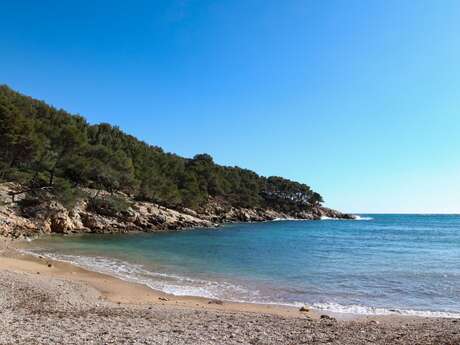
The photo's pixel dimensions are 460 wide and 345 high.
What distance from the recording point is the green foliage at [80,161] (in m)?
47.1

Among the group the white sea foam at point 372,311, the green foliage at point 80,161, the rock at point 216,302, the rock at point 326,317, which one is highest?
the green foliage at point 80,161

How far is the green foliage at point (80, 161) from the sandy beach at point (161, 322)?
35.1m

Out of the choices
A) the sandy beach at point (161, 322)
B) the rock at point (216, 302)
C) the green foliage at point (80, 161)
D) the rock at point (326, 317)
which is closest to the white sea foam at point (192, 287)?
the rock at point (216, 302)

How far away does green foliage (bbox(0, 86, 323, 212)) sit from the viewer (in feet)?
155

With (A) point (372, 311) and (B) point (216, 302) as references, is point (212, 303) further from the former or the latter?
(A) point (372, 311)

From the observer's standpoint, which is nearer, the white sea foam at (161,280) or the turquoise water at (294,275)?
the turquoise water at (294,275)

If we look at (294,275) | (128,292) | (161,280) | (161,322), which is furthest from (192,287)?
(161,322)

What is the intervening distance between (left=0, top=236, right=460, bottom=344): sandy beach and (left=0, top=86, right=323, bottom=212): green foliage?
35064 mm

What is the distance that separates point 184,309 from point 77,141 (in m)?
46.2

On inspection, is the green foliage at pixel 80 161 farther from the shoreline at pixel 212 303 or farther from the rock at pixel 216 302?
the rock at pixel 216 302

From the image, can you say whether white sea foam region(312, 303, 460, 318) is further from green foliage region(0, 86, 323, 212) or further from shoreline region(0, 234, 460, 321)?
green foliage region(0, 86, 323, 212)

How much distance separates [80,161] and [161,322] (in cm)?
4846

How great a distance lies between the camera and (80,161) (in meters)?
54.5

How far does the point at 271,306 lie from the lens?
15016mm
